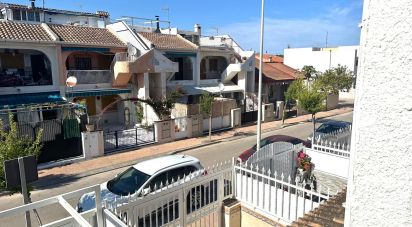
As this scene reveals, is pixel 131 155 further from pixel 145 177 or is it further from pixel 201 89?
pixel 201 89

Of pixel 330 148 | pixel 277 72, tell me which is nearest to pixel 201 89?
pixel 277 72

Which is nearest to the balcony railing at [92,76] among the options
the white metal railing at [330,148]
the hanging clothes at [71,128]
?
the hanging clothes at [71,128]

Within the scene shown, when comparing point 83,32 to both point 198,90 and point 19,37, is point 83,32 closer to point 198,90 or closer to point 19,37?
point 19,37

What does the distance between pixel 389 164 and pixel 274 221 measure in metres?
6.19

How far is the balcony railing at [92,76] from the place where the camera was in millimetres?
20156

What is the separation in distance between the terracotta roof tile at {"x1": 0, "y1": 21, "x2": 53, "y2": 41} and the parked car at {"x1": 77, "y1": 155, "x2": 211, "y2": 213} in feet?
44.4

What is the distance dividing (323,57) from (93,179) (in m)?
43.4

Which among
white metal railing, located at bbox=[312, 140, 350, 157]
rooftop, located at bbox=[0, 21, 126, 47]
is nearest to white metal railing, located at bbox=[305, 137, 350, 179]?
white metal railing, located at bbox=[312, 140, 350, 157]

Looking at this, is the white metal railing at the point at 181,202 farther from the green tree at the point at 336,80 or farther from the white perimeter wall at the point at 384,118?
the green tree at the point at 336,80

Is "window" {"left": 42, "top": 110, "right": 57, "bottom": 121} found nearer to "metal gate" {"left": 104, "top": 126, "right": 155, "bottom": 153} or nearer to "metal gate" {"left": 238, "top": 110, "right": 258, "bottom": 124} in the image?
"metal gate" {"left": 104, "top": 126, "right": 155, "bottom": 153}

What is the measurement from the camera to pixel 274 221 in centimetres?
706

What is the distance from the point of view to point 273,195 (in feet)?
23.1

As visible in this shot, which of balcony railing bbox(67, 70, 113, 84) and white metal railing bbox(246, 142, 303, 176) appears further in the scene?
balcony railing bbox(67, 70, 113, 84)

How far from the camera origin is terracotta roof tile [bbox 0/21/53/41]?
1773 cm
